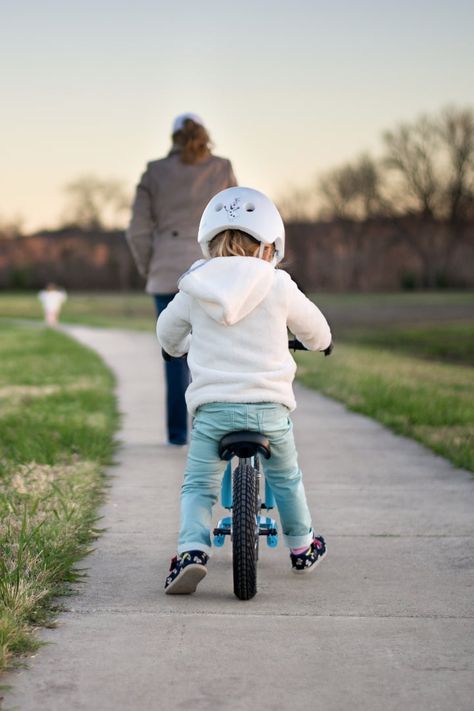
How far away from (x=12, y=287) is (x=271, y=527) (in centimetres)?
8552

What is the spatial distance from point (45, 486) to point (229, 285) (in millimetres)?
2488

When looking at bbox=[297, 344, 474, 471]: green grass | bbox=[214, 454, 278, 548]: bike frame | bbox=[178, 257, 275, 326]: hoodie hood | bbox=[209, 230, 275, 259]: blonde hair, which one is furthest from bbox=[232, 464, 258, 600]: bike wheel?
bbox=[297, 344, 474, 471]: green grass

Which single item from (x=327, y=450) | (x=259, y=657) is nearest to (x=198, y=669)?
(x=259, y=657)

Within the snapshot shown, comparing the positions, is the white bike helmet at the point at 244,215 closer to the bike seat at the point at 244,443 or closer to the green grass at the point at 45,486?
the bike seat at the point at 244,443

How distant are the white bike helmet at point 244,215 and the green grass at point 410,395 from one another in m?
3.29

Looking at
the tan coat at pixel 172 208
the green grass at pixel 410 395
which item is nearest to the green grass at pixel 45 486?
the tan coat at pixel 172 208

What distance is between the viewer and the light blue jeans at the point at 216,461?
4328mm

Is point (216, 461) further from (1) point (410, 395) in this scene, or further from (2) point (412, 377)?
(2) point (412, 377)

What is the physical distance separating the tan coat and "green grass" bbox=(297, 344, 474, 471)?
2.23m

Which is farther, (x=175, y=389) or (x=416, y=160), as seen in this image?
(x=416, y=160)

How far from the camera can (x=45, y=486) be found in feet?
20.7

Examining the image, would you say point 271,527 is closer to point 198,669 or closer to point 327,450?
point 198,669

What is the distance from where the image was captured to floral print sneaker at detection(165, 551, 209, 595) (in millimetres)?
4246

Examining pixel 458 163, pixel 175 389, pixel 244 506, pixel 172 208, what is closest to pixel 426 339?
pixel 175 389
